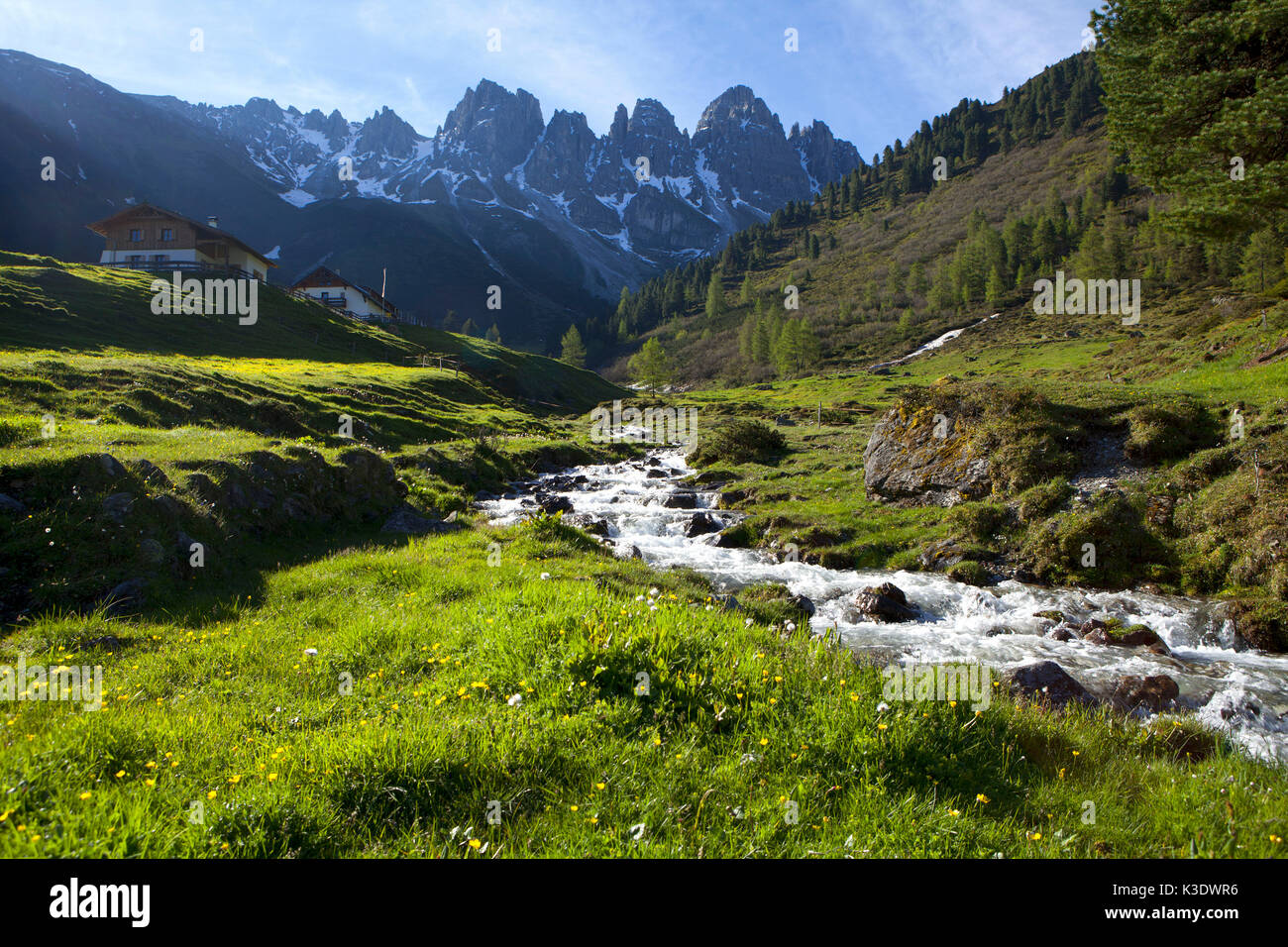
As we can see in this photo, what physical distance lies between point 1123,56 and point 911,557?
1928cm

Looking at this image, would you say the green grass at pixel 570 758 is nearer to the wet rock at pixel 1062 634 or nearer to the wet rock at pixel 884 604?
the wet rock at pixel 1062 634

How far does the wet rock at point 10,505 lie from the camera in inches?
374

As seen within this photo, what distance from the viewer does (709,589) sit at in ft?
44.1

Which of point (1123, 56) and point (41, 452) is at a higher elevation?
point (1123, 56)

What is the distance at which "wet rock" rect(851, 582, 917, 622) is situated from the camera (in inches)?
502

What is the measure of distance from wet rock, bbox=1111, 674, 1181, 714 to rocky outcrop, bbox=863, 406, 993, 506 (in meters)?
9.99

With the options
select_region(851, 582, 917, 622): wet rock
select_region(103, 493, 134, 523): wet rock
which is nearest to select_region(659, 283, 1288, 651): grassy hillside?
select_region(851, 582, 917, 622): wet rock

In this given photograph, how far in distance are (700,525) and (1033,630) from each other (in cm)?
1079

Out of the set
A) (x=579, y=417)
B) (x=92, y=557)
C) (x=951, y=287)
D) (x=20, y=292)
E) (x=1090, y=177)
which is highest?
(x=1090, y=177)

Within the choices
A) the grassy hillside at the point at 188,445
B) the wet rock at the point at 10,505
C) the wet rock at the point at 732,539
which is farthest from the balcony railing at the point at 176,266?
the wet rock at the point at 732,539

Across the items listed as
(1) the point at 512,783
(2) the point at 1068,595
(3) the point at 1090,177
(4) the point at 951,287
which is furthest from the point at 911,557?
(3) the point at 1090,177

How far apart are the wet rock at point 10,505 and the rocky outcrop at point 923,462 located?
2197cm

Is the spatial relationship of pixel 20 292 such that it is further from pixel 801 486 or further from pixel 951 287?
pixel 951 287

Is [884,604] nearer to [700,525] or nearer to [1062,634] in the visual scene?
[1062,634]
